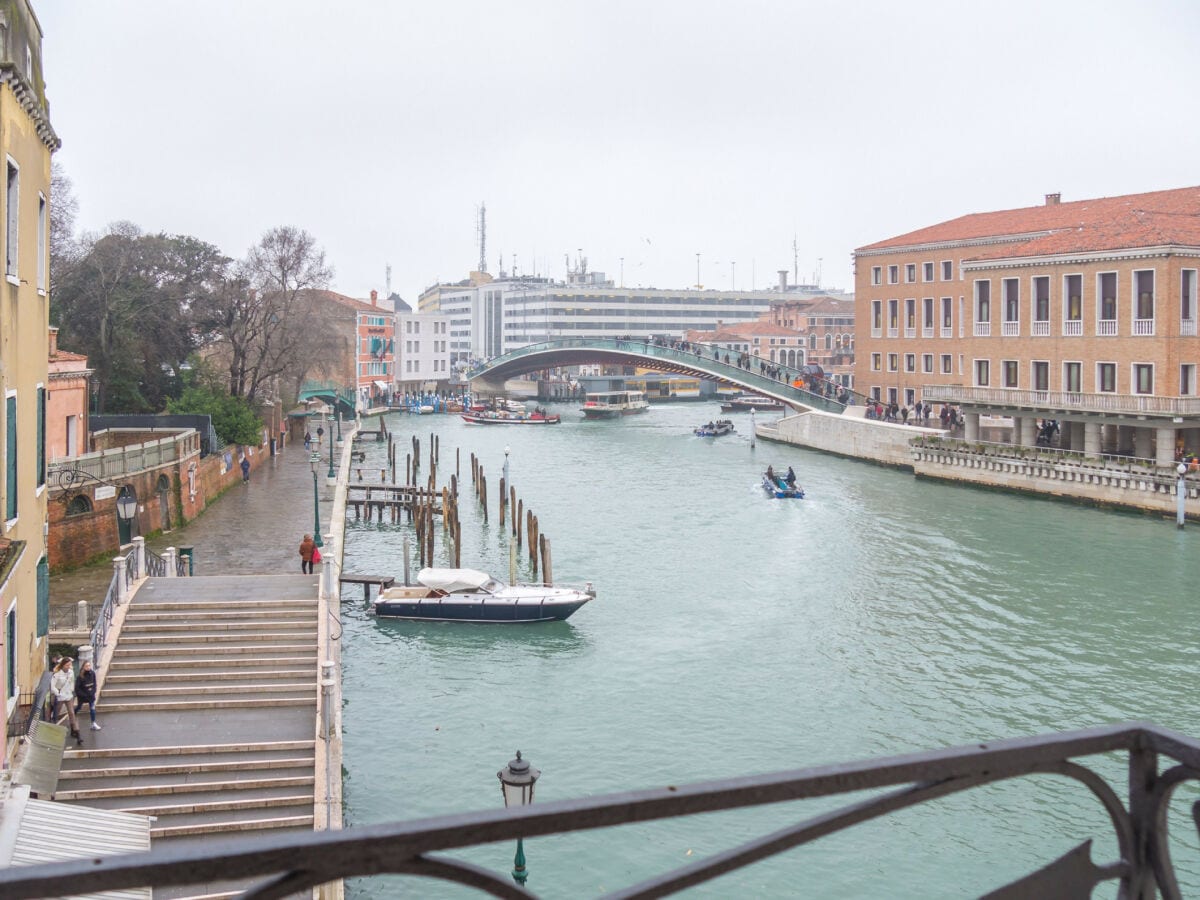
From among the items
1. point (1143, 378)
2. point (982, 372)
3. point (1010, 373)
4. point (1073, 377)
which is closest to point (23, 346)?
point (1143, 378)

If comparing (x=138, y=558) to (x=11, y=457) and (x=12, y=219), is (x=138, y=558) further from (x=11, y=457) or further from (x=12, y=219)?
(x=12, y=219)

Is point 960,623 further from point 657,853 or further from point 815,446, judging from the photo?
point 815,446

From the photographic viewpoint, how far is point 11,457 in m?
10.6

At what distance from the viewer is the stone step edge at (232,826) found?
1119 cm

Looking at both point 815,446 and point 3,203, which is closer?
point 3,203

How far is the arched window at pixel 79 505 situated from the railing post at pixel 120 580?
4.79 m

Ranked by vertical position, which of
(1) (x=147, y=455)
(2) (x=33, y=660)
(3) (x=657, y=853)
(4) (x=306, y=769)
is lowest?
(3) (x=657, y=853)

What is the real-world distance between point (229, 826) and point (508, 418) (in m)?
58.1

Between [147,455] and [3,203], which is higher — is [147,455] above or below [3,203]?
below

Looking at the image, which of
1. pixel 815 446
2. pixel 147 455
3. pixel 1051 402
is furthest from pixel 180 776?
pixel 815 446

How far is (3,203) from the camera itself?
9.85 m

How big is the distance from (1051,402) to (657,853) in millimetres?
29148

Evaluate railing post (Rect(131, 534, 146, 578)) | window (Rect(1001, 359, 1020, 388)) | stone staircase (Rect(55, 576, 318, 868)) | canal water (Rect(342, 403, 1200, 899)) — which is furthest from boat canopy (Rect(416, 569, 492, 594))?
window (Rect(1001, 359, 1020, 388))

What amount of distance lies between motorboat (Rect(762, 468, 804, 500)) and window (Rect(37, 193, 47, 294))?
26780 mm
